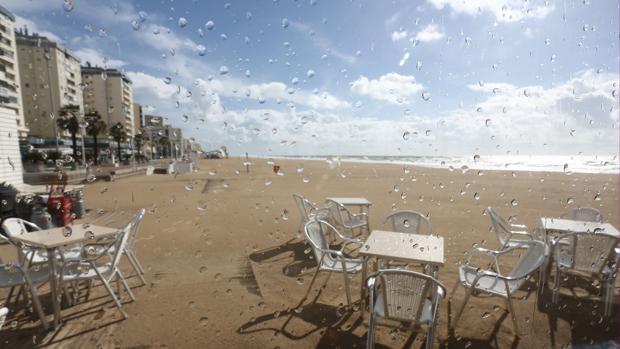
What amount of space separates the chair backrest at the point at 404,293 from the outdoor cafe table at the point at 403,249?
0.42 metres

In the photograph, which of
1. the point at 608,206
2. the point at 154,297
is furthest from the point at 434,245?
the point at 608,206

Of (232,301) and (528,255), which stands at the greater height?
(528,255)

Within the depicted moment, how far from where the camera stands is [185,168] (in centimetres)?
2261

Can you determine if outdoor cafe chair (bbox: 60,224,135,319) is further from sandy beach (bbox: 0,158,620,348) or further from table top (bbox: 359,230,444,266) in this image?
table top (bbox: 359,230,444,266)

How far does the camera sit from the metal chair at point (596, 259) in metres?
3.23

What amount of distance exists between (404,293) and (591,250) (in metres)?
2.77

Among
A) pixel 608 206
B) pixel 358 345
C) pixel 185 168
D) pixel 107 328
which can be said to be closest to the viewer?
pixel 358 345

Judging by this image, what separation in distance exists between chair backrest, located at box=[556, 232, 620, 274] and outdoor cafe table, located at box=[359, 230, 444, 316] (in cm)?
155

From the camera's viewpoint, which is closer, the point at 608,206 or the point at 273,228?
the point at 273,228

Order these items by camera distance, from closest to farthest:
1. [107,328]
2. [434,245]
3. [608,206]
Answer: [107,328]
[434,245]
[608,206]

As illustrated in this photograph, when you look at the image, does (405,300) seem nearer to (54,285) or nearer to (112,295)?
(112,295)

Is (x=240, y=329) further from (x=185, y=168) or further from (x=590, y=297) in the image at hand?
(x=185, y=168)

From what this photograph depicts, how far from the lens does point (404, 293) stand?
235 centimetres

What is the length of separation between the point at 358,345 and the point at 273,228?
170 inches
